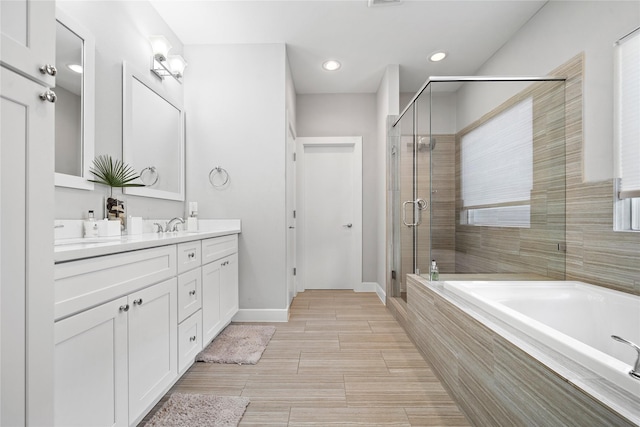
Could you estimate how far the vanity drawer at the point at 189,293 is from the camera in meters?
1.61

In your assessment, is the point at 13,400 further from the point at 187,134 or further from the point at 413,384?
the point at 187,134

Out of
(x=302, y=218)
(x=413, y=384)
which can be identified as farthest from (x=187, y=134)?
(x=413, y=384)

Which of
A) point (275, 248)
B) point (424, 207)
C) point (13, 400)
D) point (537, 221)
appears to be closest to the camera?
point (13, 400)

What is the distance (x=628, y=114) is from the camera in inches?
61.7

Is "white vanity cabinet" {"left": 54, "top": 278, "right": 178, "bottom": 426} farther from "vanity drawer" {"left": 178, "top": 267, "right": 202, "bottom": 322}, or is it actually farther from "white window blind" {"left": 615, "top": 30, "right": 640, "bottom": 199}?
"white window blind" {"left": 615, "top": 30, "right": 640, "bottom": 199}

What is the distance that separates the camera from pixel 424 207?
7.65 ft

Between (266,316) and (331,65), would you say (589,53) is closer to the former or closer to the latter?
(331,65)

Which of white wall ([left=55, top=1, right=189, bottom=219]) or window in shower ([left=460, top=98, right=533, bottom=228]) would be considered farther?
window in shower ([left=460, top=98, right=533, bottom=228])

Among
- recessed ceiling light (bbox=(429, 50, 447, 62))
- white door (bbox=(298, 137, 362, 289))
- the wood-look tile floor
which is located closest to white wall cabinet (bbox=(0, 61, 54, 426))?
the wood-look tile floor

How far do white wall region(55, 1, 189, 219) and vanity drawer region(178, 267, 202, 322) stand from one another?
633 millimetres

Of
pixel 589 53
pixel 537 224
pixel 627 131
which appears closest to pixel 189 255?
pixel 537 224

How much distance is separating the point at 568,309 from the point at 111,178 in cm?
275

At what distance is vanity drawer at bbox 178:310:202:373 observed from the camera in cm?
160

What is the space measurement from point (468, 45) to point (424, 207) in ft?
5.58
